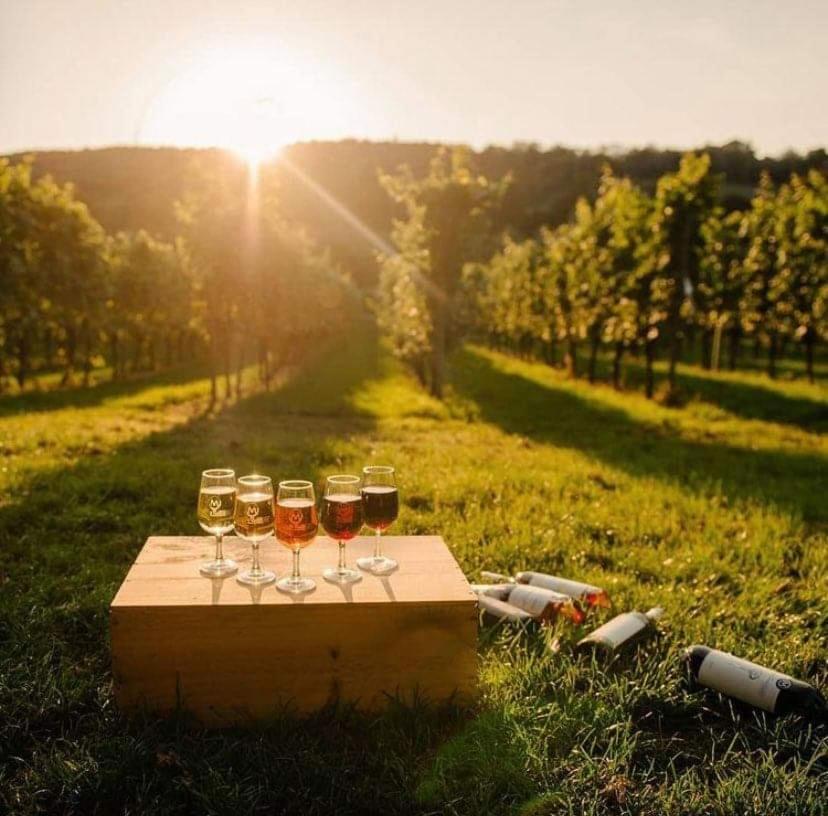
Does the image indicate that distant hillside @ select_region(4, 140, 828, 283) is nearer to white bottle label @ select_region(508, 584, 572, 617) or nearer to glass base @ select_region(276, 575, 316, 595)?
white bottle label @ select_region(508, 584, 572, 617)

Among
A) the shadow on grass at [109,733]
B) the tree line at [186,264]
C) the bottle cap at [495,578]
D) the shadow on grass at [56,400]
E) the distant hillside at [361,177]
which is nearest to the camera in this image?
the shadow on grass at [109,733]

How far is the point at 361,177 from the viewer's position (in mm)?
151875

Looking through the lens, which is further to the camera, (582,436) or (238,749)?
(582,436)

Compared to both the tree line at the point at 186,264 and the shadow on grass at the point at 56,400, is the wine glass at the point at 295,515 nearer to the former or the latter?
the shadow on grass at the point at 56,400

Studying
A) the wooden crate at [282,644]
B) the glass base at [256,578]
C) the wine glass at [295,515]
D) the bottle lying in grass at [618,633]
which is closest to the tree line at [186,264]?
the bottle lying in grass at [618,633]

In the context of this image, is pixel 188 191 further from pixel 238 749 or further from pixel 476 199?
pixel 238 749

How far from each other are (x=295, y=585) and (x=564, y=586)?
7.48ft

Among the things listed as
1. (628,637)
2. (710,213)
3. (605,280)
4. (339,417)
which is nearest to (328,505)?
(628,637)

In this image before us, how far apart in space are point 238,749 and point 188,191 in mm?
20957

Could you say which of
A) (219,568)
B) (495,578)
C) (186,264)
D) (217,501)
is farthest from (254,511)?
(186,264)

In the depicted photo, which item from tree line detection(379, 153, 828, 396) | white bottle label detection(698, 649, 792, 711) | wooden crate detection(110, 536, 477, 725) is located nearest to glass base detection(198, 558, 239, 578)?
wooden crate detection(110, 536, 477, 725)

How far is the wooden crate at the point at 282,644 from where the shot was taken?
127 inches

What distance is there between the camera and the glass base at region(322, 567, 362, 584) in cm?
349

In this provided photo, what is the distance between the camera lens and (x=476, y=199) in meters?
23.1
